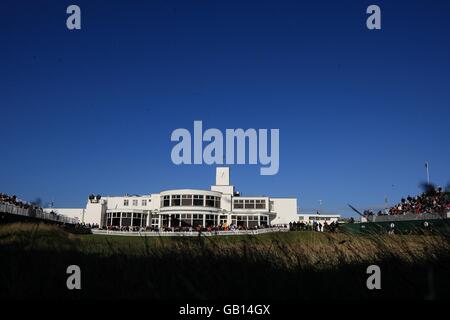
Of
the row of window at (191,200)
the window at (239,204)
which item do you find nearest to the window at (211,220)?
the row of window at (191,200)

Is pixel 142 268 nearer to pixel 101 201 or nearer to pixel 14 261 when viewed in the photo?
pixel 14 261

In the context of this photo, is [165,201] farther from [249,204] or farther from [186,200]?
[249,204]

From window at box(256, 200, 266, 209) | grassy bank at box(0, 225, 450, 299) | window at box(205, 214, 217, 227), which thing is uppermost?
window at box(256, 200, 266, 209)

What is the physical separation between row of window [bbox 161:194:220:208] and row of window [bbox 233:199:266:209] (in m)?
4.19

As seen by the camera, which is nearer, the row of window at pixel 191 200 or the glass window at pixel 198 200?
the glass window at pixel 198 200

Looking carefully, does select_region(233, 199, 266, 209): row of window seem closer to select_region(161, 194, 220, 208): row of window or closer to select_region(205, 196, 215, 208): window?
select_region(161, 194, 220, 208): row of window

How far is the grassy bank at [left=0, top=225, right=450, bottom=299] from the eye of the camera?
343 cm

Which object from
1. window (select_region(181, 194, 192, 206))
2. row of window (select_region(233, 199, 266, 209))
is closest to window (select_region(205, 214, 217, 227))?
window (select_region(181, 194, 192, 206))

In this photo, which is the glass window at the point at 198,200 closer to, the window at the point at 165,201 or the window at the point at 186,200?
the window at the point at 186,200

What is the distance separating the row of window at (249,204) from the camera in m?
73.8

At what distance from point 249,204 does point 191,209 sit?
11039 mm

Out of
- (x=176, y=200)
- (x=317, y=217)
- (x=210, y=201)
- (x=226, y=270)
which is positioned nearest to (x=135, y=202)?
(x=176, y=200)

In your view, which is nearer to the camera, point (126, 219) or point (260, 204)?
point (126, 219)

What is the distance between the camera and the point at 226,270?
3951 mm
